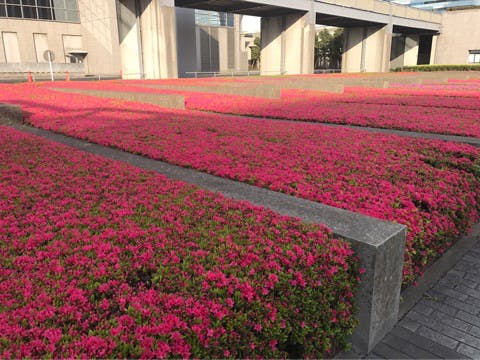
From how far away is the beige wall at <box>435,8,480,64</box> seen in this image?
5500 cm

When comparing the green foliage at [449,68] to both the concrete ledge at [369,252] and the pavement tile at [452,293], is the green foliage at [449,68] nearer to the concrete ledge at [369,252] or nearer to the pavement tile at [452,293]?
the pavement tile at [452,293]

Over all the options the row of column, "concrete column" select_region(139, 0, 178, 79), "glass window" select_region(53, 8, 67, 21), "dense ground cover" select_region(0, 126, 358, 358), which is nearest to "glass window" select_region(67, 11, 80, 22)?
"glass window" select_region(53, 8, 67, 21)

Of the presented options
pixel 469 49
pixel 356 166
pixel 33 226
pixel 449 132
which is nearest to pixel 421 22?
pixel 469 49

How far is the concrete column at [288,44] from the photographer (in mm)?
41594

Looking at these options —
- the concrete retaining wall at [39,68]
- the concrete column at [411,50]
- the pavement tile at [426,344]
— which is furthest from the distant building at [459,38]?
the pavement tile at [426,344]

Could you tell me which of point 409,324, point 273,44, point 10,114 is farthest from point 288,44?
point 409,324

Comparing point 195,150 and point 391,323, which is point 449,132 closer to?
point 195,150

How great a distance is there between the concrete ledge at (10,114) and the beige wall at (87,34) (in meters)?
38.3

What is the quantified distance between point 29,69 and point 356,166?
48465 mm

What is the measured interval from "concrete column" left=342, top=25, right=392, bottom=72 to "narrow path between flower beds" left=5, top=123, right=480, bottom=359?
52479 mm

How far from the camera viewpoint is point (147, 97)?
50.1 feet

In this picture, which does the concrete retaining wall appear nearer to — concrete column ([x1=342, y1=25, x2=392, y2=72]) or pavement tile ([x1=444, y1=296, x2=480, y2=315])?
concrete column ([x1=342, y1=25, x2=392, y2=72])

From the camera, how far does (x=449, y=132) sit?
8.38 meters

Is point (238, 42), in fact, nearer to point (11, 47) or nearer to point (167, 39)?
point (167, 39)
